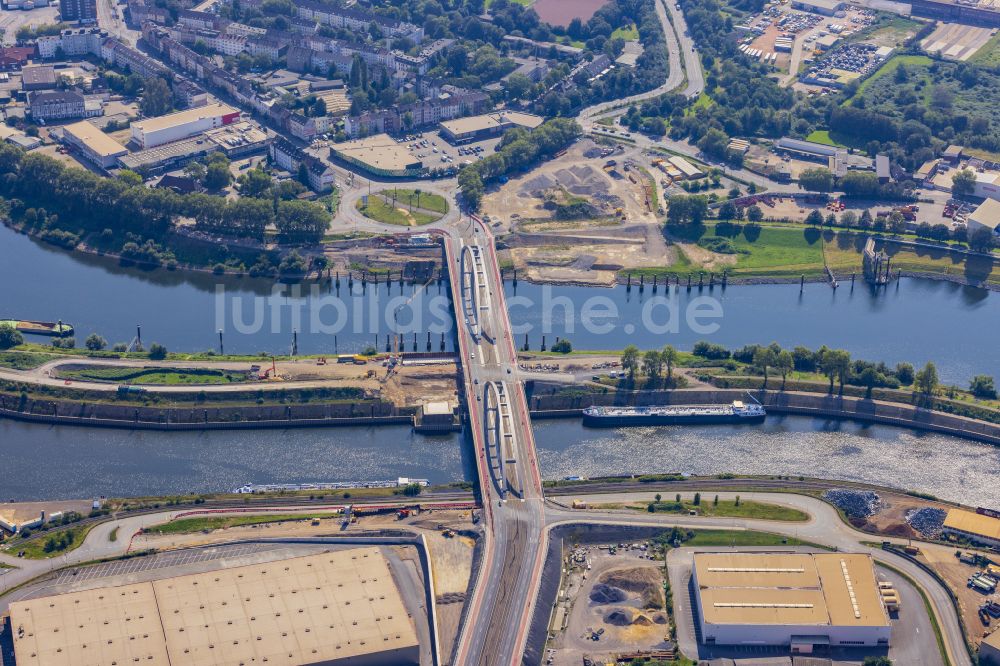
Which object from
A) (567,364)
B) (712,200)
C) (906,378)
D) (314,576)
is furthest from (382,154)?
(314,576)

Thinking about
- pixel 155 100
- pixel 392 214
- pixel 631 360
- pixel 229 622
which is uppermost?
pixel 155 100

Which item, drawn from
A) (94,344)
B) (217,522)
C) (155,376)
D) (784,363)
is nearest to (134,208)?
(94,344)

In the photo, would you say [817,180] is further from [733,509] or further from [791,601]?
[791,601]

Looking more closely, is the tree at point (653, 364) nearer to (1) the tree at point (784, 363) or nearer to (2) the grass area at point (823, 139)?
(1) the tree at point (784, 363)

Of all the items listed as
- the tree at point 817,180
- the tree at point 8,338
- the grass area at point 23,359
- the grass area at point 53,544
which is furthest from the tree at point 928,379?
the tree at point 8,338

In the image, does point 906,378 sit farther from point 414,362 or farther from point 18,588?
point 18,588

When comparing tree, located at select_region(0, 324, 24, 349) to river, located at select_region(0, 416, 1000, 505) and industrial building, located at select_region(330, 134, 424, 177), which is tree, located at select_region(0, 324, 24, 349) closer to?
river, located at select_region(0, 416, 1000, 505)
